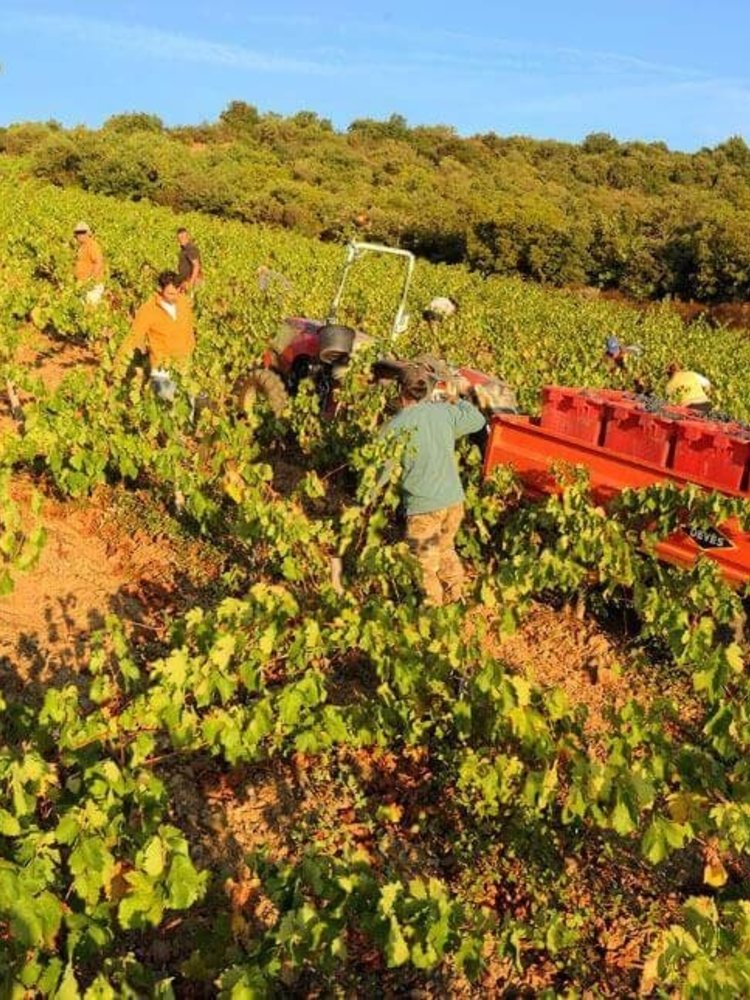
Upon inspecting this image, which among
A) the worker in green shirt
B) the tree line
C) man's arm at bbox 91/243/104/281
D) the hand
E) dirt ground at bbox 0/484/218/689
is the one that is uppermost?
the tree line

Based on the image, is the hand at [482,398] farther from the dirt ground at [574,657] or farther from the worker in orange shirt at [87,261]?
the worker in orange shirt at [87,261]

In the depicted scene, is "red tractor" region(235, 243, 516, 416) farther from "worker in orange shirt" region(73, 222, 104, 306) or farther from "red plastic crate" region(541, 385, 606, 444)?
"worker in orange shirt" region(73, 222, 104, 306)

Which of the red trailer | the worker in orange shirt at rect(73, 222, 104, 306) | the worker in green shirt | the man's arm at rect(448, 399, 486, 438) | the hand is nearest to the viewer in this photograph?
the worker in green shirt

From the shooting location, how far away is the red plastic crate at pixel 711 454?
557 cm

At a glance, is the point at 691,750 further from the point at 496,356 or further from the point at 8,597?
the point at 496,356

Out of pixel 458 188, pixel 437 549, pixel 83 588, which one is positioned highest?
pixel 458 188

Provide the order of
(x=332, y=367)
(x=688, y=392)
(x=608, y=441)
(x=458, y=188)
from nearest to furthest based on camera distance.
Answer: (x=608, y=441) → (x=688, y=392) → (x=332, y=367) → (x=458, y=188)

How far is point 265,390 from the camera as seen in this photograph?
28.6ft

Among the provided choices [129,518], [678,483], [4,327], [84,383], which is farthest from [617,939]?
[4,327]

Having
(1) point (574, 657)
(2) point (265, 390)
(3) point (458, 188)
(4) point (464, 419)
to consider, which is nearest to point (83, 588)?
(4) point (464, 419)

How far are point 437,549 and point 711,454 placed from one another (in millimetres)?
1884

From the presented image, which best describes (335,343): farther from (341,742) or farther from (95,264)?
(95,264)

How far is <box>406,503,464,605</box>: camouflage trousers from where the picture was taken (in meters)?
5.58

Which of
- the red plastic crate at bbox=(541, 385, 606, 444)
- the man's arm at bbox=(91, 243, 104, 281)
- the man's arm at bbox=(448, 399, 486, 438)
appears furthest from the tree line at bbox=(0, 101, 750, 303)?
the man's arm at bbox=(448, 399, 486, 438)
